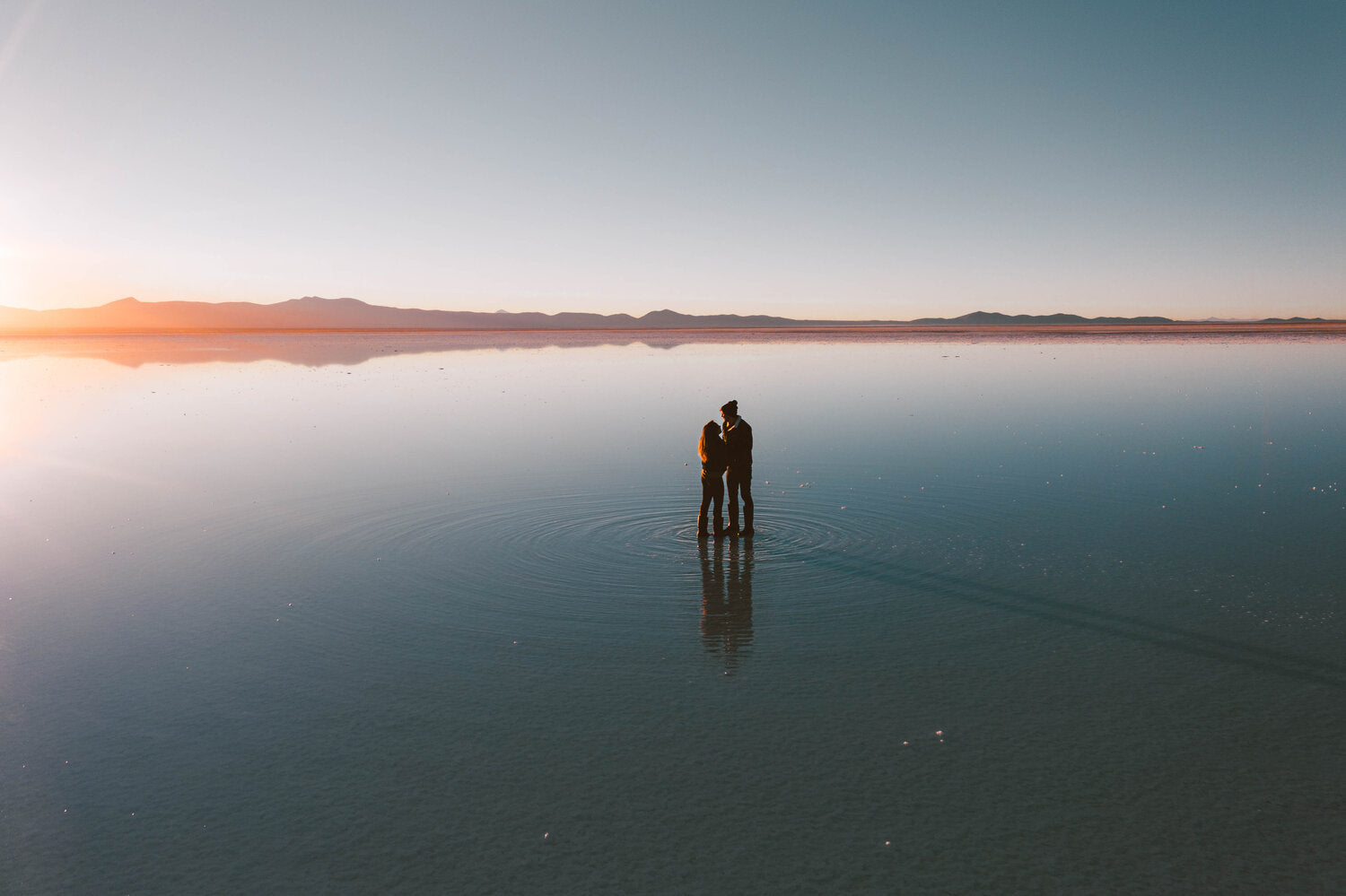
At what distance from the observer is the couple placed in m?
14.2

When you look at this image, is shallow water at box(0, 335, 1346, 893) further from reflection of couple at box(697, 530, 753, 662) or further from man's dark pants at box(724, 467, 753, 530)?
man's dark pants at box(724, 467, 753, 530)

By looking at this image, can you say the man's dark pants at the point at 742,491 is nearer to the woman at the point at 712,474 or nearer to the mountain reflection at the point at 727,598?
the woman at the point at 712,474

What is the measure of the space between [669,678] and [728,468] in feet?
20.9

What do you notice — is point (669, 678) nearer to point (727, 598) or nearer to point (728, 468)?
point (727, 598)

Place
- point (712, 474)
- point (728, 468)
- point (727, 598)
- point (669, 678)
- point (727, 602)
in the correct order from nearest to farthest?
point (669, 678), point (727, 602), point (727, 598), point (712, 474), point (728, 468)

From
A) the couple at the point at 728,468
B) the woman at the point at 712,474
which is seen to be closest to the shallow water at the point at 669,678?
the woman at the point at 712,474

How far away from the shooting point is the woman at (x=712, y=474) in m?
14.2

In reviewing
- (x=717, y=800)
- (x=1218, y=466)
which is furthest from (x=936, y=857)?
(x=1218, y=466)

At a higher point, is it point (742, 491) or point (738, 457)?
point (738, 457)

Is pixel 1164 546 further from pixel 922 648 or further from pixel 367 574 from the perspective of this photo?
pixel 367 574

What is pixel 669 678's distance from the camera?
8.48 m

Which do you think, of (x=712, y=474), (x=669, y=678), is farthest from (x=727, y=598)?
(x=712, y=474)

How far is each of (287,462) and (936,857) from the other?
1908cm

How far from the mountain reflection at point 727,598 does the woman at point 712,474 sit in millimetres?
267
